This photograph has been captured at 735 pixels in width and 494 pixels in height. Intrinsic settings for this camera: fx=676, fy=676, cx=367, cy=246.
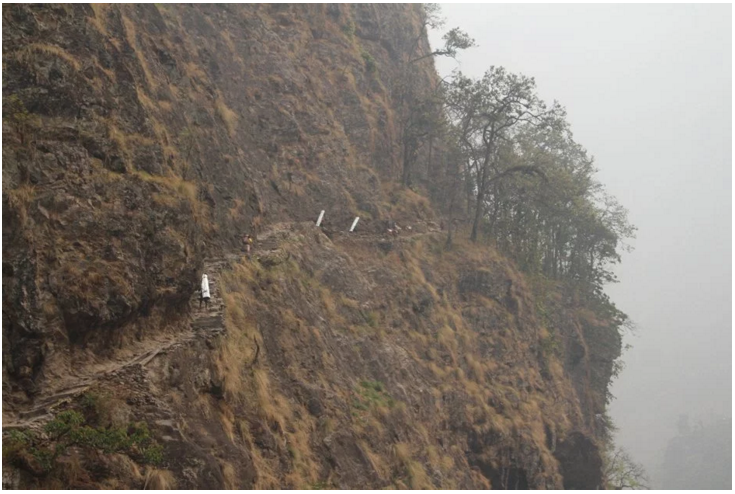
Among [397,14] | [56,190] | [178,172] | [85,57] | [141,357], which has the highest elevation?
[397,14]

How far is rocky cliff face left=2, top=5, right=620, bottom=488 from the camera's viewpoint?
11375mm

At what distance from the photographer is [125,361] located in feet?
41.0

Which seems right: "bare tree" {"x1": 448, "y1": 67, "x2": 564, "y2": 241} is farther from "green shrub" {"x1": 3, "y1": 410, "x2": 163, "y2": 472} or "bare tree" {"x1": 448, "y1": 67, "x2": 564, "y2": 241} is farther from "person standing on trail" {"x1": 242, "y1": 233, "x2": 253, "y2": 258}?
"green shrub" {"x1": 3, "y1": 410, "x2": 163, "y2": 472}

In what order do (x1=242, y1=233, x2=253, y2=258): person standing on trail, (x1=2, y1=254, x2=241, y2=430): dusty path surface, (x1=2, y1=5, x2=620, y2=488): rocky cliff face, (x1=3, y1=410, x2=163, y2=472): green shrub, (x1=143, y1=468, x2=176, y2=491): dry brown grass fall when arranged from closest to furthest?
(x1=3, y1=410, x2=163, y2=472): green shrub < (x1=2, y1=254, x2=241, y2=430): dusty path surface < (x1=143, y1=468, x2=176, y2=491): dry brown grass < (x1=2, y1=5, x2=620, y2=488): rocky cliff face < (x1=242, y1=233, x2=253, y2=258): person standing on trail

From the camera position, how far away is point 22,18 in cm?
1361

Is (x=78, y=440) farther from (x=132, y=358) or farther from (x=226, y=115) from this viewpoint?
(x=226, y=115)

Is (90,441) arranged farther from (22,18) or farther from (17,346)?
(22,18)

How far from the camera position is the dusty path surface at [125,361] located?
10.1 m

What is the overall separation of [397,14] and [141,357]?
37.7 m

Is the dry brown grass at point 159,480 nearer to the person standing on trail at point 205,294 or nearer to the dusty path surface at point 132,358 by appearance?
the dusty path surface at point 132,358

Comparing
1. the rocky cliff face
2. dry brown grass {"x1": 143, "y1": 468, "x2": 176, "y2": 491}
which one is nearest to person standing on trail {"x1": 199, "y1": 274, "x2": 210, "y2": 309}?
the rocky cliff face

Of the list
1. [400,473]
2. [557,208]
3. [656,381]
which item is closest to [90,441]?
[400,473]

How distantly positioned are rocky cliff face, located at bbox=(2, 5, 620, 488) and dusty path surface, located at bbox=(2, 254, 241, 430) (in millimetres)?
56

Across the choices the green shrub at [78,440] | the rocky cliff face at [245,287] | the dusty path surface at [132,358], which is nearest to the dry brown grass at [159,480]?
the rocky cliff face at [245,287]
